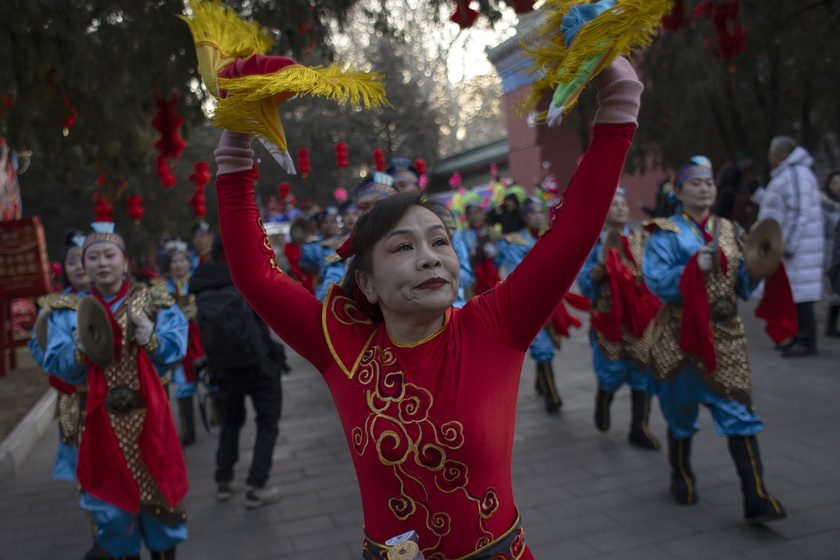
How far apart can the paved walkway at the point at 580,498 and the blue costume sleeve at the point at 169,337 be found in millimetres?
1306

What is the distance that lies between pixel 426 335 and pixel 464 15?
170 inches

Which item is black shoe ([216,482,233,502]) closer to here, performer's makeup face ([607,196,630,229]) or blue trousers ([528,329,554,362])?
blue trousers ([528,329,554,362])

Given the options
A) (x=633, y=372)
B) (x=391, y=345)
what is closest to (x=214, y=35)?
(x=391, y=345)

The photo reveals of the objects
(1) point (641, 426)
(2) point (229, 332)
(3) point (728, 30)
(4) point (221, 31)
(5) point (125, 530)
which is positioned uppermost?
(3) point (728, 30)

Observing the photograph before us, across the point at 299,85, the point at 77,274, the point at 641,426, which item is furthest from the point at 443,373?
the point at 641,426

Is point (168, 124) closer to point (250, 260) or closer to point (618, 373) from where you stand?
point (618, 373)

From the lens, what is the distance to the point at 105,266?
4.01m

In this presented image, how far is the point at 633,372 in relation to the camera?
6074mm

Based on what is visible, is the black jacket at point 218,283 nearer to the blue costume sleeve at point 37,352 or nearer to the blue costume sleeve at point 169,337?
the blue costume sleeve at point 169,337

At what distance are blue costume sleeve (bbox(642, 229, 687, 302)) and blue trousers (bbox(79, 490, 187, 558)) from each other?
294cm

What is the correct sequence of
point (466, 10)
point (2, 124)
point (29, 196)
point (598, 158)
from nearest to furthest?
point (598, 158) < point (466, 10) < point (2, 124) < point (29, 196)

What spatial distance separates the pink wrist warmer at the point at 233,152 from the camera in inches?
78.9

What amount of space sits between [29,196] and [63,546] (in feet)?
57.2

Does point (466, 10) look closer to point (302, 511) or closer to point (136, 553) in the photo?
point (302, 511)
